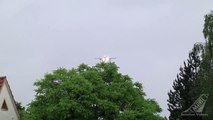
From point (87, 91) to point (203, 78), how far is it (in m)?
12.3

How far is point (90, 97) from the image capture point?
4612 centimetres

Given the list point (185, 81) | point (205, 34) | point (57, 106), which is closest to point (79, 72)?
point (57, 106)

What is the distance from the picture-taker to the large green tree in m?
45.7

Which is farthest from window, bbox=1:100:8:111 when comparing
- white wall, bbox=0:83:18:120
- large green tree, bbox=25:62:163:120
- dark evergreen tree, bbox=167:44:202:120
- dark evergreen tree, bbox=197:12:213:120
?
dark evergreen tree, bbox=167:44:202:120

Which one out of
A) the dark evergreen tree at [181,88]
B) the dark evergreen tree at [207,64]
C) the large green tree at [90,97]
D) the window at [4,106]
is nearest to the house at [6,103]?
the window at [4,106]

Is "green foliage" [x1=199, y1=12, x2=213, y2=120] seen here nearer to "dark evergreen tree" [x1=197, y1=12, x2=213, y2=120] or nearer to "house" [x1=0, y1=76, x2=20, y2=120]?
"dark evergreen tree" [x1=197, y1=12, x2=213, y2=120]

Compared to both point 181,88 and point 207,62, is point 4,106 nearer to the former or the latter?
point 207,62

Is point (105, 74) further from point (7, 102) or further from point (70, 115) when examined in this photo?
point (7, 102)

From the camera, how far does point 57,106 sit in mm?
45812

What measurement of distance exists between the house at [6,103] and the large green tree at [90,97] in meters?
5.30

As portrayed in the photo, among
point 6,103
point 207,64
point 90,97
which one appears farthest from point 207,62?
point 6,103

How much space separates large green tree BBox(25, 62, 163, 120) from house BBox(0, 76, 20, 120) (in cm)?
530

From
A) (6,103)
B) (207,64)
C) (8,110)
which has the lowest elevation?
(207,64)

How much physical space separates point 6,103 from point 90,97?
1223cm
